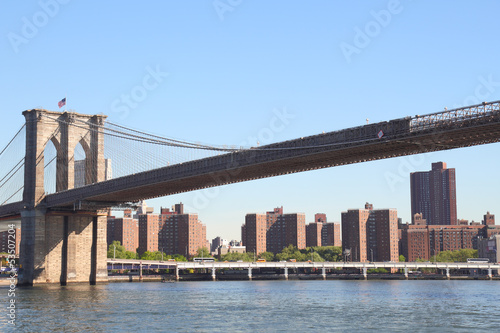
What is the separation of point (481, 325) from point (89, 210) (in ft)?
189

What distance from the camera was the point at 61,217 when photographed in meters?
92.1

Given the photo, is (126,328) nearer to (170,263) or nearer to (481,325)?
(481,325)

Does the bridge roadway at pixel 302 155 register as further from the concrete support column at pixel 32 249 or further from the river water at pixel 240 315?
the river water at pixel 240 315

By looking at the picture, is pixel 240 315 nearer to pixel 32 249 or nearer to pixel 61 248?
pixel 32 249

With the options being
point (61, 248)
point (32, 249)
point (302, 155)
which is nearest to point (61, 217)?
point (61, 248)

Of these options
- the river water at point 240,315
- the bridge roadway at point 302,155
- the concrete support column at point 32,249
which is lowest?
the river water at point 240,315

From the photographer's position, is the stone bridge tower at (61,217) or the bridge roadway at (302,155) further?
the stone bridge tower at (61,217)

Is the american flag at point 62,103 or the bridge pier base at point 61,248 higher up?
the american flag at point 62,103

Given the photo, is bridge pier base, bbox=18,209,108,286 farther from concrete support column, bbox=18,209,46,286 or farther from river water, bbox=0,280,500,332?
river water, bbox=0,280,500,332

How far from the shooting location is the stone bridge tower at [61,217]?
293ft

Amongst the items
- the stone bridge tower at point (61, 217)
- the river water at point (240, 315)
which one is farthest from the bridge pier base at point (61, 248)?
the river water at point (240, 315)

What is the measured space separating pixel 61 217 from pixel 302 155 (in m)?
41.2

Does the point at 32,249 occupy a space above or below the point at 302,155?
below

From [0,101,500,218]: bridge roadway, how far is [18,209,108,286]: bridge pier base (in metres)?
2.50
